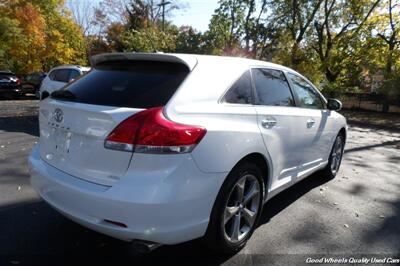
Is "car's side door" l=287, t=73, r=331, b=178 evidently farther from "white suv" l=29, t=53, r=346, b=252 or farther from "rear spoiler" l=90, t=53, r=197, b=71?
"rear spoiler" l=90, t=53, r=197, b=71

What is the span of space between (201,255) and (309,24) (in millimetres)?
23257

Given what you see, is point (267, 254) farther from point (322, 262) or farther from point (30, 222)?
point (30, 222)

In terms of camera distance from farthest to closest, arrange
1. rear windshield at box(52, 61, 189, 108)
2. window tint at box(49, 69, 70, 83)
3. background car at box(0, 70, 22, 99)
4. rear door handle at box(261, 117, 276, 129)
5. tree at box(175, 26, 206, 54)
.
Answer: tree at box(175, 26, 206, 54)
background car at box(0, 70, 22, 99)
window tint at box(49, 69, 70, 83)
rear door handle at box(261, 117, 276, 129)
rear windshield at box(52, 61, 189, 108)

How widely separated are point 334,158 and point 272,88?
8.00ft

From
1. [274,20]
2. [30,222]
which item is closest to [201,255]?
[30,222]

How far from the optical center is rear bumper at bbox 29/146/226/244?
90.2 inches

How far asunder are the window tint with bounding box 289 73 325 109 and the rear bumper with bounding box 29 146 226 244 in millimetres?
2032

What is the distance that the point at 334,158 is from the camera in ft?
18.0

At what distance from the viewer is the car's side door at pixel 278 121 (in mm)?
3297

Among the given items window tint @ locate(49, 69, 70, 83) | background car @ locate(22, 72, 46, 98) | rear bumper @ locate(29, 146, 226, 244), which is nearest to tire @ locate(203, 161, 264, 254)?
rear bumper @ locate(29, 146, 226, 244)

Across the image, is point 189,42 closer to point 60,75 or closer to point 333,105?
point 60,75

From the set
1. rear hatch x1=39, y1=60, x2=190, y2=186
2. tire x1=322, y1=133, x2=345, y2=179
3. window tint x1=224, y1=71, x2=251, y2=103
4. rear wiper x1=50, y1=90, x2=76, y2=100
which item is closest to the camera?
rear hatch x1=39, y1=60, x2=190, y2=186

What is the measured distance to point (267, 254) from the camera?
309cm

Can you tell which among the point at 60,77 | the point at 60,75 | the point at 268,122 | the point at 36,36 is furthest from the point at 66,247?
the point at 36,36
